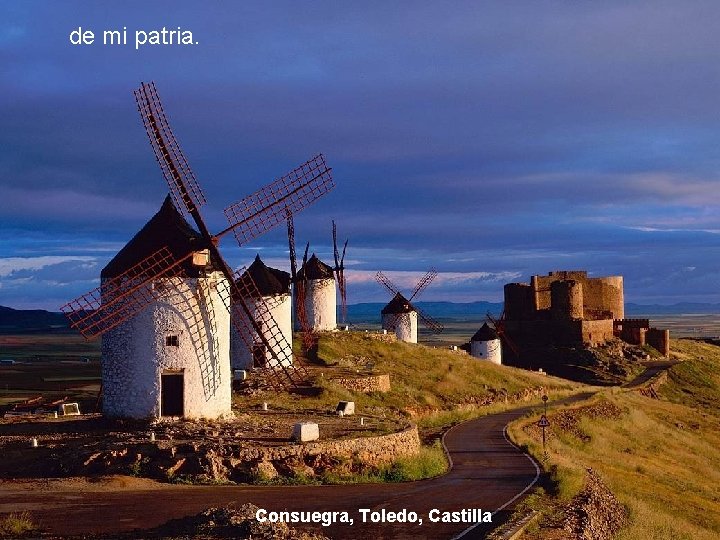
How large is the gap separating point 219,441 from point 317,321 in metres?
28.4

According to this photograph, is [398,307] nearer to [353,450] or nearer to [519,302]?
[519,302]

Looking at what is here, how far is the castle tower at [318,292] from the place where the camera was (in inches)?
1982

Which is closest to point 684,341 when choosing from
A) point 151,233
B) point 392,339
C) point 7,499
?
point 392,339

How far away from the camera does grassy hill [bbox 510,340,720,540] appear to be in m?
22.6

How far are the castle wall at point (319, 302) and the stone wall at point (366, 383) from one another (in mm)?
10526

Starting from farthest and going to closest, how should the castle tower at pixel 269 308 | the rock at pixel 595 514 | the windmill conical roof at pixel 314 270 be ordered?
the windmill conical roof at pixel 314 270 < the castle tower at pixel 269 308 < the rock at pixel 595 514

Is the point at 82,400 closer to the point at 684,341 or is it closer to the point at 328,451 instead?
the point at 328,451

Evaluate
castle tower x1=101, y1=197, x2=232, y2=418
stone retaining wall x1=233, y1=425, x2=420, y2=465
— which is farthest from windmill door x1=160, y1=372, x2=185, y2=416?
stone retaining wall x1=233, y1=425, x2=420, y2=465

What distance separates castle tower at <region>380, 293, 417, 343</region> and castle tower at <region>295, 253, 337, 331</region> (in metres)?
9.17

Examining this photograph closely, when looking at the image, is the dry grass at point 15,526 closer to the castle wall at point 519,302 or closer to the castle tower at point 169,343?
the castle tower at point 169,343

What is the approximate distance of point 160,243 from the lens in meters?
26.2

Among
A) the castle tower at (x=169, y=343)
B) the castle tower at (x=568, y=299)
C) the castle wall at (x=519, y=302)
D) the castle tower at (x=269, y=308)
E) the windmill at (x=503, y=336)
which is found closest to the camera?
the castle tower at (x=169, y=343)

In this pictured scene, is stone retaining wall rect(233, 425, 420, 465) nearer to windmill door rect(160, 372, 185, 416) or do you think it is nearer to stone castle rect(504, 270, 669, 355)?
windmill door rect(160, 372, 185, 416)

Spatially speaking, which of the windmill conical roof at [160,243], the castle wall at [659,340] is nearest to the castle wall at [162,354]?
the windmill conical roof at [160,243]
